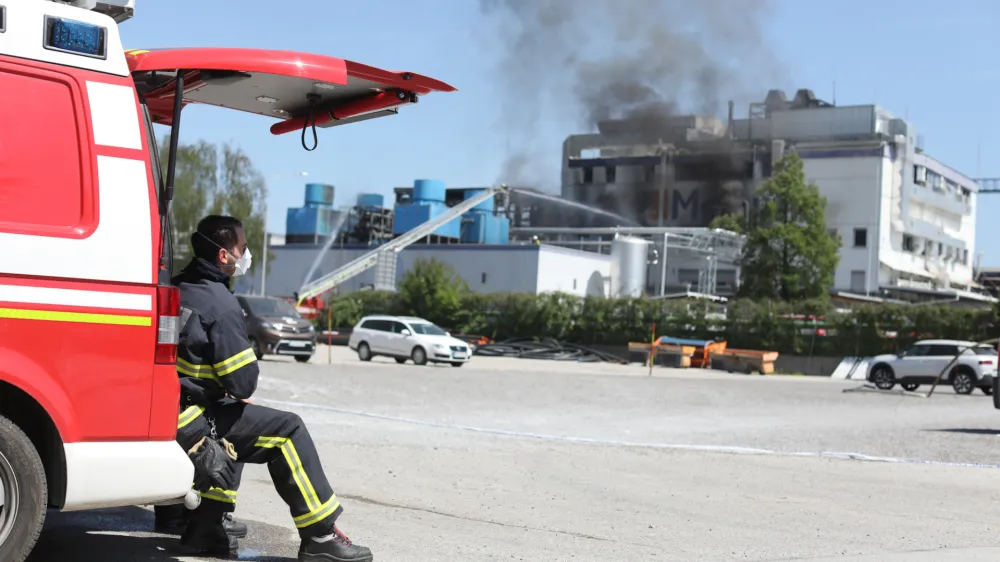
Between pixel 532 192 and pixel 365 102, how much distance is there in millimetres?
82213

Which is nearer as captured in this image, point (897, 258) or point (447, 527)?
point (447, 527)

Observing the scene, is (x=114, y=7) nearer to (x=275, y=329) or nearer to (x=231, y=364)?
(x=231, y=364)

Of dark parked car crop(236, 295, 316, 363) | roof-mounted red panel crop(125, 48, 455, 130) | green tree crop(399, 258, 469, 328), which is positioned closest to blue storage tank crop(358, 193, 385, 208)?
green tree crop(399, 258, 469, 328)

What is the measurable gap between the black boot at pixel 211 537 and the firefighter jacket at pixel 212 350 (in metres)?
0.81

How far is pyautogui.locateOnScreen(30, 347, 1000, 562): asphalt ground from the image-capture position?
264 inches

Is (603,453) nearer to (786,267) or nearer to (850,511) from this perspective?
(850,511)

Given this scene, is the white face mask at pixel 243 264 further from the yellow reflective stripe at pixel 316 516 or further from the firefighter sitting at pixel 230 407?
the yellow reflective stripe at pixel 316 516

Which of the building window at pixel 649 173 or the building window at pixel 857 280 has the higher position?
the building window at pixel 649 173

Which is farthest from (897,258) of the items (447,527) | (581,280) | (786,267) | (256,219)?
(447,527)

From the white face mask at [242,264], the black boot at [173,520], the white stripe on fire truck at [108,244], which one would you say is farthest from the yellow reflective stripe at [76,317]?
the black boot at [173,520]

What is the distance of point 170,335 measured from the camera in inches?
199

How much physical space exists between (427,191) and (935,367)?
4946cm

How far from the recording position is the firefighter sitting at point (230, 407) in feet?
17.7

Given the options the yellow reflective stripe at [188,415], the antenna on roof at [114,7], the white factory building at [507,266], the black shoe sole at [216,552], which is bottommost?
the black shoe sole at [216,552]
